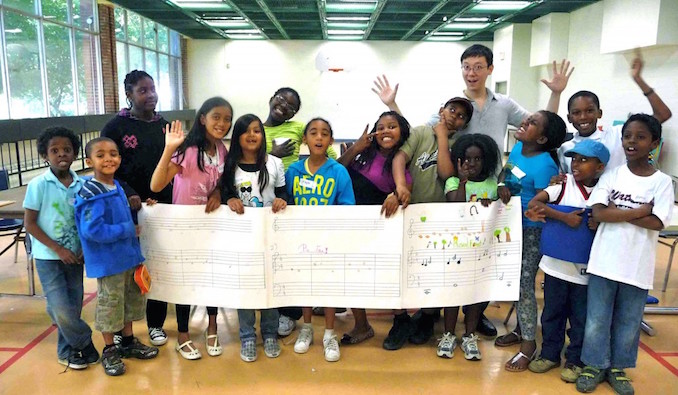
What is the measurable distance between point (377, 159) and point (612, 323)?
141 centimetres

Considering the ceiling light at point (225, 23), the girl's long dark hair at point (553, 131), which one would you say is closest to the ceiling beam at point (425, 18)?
the ceiling light at point (225, 23)

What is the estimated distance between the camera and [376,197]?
8.79 ft

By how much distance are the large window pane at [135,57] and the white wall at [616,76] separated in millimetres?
10693

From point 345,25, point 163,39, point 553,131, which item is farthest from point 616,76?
point 163,39

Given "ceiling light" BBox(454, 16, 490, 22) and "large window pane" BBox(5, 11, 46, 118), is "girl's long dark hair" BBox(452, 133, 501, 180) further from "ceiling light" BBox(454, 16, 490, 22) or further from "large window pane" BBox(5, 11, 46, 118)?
"ceiling light" BBox(454, 16, 490, 22)

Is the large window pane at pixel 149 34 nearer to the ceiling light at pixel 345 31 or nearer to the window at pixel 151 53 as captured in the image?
the window at pixel 151 53

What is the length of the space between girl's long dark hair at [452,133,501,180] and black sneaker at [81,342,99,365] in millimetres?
2169

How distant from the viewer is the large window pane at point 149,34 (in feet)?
43.5

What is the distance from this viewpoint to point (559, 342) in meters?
2.48

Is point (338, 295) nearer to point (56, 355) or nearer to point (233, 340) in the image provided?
point (233, 340)

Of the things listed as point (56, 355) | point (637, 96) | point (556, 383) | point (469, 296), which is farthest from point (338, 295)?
point (637, 96)

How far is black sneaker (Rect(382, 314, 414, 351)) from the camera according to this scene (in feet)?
9.00

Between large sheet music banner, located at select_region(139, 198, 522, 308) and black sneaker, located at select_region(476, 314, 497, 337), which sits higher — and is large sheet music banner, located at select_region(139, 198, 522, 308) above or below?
above

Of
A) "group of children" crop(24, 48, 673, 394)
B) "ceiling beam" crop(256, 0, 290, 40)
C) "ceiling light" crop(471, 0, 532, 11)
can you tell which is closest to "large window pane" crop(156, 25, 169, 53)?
"ceiling beam" crop(256, 0, 290, 40)
